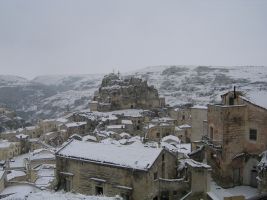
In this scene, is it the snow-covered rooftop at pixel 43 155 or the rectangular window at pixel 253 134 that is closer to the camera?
the rectangular window at pixel 253 134

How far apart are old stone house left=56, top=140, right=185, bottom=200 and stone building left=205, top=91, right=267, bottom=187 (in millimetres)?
3469

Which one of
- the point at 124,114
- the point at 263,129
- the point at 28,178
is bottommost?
the point at 28,178

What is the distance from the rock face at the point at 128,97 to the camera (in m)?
87.8

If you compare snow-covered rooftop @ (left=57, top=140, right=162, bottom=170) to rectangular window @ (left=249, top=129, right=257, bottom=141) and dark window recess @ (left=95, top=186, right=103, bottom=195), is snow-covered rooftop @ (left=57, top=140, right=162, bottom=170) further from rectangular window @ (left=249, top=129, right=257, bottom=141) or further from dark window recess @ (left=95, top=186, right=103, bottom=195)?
rectangular window @ (left=249, top=129, right=257, bottom=141)

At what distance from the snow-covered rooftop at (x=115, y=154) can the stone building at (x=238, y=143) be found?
5.11 meters

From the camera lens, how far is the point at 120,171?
2281cm

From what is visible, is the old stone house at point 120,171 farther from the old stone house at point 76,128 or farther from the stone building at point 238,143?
the old stone house at point 76,128

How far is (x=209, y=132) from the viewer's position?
1104 inches

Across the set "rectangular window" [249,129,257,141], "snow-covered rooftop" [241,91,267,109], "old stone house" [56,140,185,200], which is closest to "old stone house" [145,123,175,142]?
"snow-covered rooftop" [241,91,267,109]

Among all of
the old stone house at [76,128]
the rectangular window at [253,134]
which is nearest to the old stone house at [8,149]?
the old stone house at [76,128]

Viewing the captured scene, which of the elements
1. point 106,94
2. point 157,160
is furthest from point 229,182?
point 106,94

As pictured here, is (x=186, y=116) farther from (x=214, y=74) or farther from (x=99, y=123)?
(x=214, y=74)

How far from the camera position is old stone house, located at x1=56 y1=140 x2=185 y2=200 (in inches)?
878

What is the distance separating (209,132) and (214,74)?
148 metres
